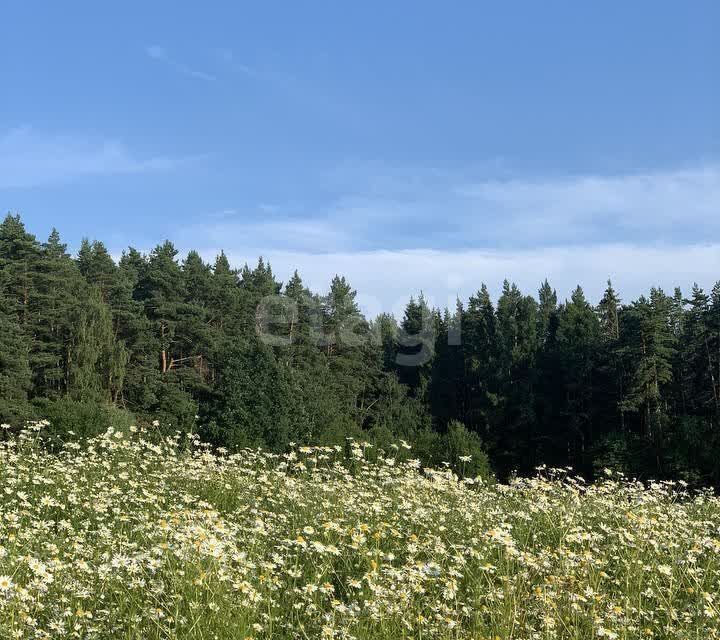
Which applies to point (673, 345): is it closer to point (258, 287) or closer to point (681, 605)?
point (258, 287)

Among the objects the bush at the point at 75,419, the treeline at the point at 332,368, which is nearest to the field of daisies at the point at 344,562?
the bush at the point at 75,419

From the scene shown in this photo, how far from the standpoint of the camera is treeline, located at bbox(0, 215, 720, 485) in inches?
1709

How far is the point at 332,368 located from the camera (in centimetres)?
6391

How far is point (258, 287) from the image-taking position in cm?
6712

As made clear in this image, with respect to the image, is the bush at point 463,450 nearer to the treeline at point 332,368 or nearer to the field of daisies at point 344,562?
the treeline at point 332,368

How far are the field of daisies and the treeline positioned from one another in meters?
23.1

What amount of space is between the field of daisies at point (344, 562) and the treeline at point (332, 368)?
75.8 feet

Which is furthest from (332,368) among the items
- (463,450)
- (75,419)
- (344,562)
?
(344,562)

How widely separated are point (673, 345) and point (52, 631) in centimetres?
5386

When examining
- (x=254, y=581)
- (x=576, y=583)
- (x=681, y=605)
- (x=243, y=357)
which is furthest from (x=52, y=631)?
(x=243, y=357)

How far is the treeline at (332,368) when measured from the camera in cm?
4341

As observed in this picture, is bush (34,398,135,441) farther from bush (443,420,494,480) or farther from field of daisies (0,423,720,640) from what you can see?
field of daisies (0,423,720,640)

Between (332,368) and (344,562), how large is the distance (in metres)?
57.5

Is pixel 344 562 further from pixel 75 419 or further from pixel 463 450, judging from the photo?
pixel 463 450
